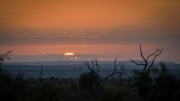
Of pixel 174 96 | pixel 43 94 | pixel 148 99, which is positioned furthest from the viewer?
pixel 43 94

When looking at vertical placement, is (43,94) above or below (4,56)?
below

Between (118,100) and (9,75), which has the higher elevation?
(9,75)

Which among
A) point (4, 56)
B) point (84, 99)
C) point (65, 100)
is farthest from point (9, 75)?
point (84, 99)

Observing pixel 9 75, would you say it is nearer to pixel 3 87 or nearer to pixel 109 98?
pixel 3 87

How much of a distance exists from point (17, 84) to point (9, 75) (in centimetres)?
116

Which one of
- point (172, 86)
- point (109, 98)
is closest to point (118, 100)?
point (109, 98)

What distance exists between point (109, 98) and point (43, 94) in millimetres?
6855

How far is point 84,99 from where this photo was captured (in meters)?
30.0

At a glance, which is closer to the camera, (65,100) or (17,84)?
(17,84)

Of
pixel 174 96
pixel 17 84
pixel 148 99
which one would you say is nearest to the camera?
pixel 174 96

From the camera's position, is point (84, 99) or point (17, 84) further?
point (84, 99)

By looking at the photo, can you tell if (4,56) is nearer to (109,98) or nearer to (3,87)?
(3,87)

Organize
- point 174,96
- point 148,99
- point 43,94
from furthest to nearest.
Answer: point 43,94 → point 148,99 → point 174,96

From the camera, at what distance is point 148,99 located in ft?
75.6
